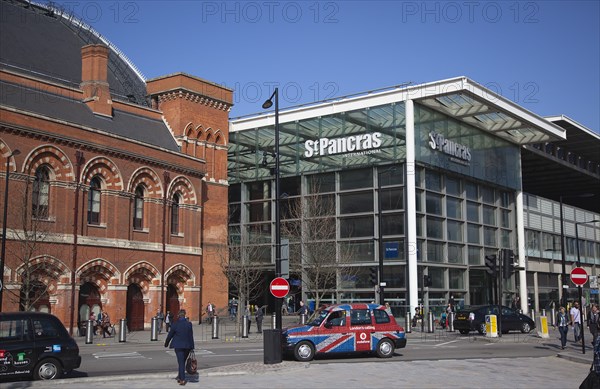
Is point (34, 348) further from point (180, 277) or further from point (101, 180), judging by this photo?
point (180, 277)

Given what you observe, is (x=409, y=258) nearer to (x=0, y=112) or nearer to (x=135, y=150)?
(x=135, y=150)

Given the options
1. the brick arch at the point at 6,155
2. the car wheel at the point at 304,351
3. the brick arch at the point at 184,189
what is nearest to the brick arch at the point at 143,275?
the brick arch at the point at 184,189

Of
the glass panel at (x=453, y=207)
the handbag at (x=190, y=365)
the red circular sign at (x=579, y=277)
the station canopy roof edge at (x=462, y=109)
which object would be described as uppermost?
the station canopy roof edge at (x=462, y=109)

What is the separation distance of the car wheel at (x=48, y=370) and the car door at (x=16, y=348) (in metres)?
0.17

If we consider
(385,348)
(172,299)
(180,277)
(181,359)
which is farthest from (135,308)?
(181,359)

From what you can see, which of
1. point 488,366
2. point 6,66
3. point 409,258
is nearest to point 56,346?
point 488,366

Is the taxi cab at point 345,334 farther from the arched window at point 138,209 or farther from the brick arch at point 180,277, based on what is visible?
the brick arch at point 180,277

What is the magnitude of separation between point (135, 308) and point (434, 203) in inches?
883

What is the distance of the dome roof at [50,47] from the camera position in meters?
42.9

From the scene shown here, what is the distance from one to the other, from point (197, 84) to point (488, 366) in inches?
1372

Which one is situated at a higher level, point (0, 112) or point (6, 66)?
point (6, 66)

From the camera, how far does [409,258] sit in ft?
149

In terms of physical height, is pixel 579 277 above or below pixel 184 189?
below

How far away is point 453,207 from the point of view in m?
51.2
